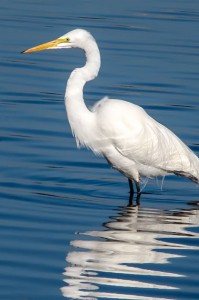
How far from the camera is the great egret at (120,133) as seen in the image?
1029 cm

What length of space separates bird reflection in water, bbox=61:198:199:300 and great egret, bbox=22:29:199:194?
2.39ft

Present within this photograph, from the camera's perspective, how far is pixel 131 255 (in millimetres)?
8312

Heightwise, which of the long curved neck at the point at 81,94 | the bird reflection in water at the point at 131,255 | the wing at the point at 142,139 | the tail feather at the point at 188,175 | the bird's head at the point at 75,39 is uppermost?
the bird's head at the point at 75,39

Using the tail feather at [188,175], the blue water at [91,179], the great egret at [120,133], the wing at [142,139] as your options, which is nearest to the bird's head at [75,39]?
the great egret at [120,133]

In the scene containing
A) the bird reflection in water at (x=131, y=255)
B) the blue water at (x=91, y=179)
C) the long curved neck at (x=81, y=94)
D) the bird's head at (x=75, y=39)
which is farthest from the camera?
the bird's head at (x=75, y=39)

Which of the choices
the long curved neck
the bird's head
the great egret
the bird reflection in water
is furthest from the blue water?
the bird's head

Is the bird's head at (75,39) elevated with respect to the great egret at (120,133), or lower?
elevated

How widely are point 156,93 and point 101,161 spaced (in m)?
2.99

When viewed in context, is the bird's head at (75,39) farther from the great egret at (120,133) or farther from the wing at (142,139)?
the wing at (142,139)

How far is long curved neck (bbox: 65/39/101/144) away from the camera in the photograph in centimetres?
1027

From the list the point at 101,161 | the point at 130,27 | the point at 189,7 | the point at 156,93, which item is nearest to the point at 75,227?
the point at 101,161

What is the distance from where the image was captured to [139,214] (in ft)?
32.0

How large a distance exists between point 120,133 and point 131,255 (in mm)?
2271

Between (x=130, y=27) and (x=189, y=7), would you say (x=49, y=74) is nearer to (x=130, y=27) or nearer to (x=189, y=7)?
(x=130, y=27)
